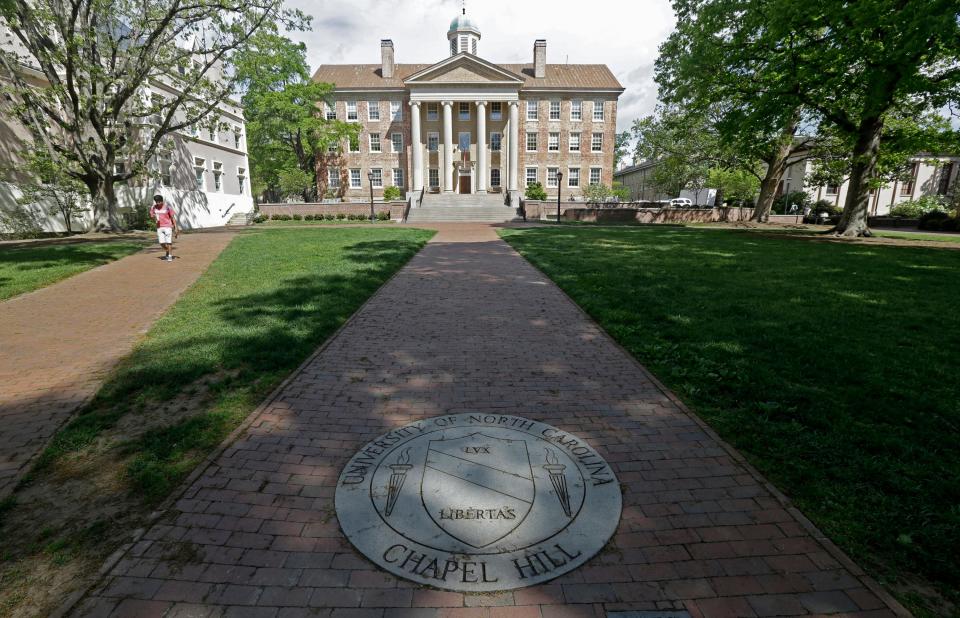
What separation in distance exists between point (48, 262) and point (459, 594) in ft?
49.0

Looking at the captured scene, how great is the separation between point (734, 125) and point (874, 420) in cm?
1971

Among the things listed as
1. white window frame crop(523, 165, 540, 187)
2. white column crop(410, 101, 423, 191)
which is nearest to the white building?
white column crop(410, 101, 423, 191)

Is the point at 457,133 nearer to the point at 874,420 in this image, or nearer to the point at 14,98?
the point at 14,98

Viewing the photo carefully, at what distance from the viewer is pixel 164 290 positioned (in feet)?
30.8

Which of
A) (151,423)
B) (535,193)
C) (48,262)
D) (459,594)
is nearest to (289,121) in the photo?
(535,193)

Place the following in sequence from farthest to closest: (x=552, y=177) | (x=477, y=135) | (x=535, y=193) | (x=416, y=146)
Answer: (x=552, y=177) < (x=477, y=135) < (x=416, y=146) < (x=535, y=193)

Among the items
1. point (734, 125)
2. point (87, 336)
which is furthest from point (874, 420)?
point (734, 125)

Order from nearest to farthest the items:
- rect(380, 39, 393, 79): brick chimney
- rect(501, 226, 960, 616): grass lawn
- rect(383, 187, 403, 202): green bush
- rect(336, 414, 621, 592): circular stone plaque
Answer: rect(336, 414, 621, 592): circular stone plaque → rect(501, 226, 960, 616): grass lawn → rect(383, 187, 403, 202): green bush → rect(380, 39, 393, 79): brick chimney

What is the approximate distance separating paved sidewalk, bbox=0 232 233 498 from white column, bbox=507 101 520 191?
119ft

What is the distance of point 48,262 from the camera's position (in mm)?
11969

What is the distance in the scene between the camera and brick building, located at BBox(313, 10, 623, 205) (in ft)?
150

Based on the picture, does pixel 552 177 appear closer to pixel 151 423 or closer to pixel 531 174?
pixel 531 174

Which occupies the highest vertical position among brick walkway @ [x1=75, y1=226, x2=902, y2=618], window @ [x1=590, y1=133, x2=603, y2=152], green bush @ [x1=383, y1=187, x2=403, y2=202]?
window @ [x1=590, y1=133, x2=603, y2=152]

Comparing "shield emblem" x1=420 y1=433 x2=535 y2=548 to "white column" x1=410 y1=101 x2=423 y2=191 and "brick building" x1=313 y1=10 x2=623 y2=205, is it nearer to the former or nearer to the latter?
"white column" x1=410 y1=101 x2=423 y2=191
